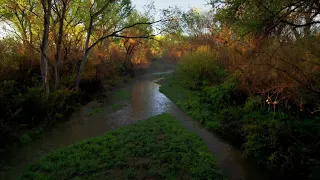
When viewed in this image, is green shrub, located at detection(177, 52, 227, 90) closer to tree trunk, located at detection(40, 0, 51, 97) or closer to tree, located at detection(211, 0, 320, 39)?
tree, located at detection(211, 0, 320, 39)

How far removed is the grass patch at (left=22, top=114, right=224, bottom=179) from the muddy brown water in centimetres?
57

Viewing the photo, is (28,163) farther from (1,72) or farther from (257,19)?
(257,19)

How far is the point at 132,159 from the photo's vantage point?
6941 millimetres

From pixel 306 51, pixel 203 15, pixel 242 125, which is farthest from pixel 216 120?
pixel 203 15

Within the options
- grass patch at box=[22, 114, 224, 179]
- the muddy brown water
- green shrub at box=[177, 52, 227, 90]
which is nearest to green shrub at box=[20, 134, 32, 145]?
the muddy brown water

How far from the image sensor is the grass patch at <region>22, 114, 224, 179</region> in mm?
6105

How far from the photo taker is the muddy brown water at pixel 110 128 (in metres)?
6.78

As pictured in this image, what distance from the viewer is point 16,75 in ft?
40.6

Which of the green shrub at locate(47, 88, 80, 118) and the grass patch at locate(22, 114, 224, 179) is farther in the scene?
the green shrub at locate(47, 88, 80, 118)

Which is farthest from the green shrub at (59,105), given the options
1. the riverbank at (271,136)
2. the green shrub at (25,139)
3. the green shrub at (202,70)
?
the green shrub at (202,70)

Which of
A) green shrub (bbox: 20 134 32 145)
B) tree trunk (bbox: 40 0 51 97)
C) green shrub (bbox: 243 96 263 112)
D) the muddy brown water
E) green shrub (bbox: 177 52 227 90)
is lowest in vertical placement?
the muddy brown water

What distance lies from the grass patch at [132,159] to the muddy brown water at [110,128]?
0.57m

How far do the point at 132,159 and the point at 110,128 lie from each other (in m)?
4.11

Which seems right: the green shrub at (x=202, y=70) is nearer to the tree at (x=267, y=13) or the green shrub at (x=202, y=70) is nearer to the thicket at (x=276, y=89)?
the thicket at (x=276, y=89)
